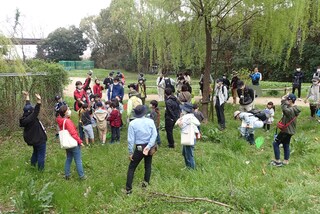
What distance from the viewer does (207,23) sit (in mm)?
10258

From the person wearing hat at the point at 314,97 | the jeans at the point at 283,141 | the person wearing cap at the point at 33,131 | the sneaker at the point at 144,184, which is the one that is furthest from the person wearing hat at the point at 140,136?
the person wearing hat at the point at 314,97

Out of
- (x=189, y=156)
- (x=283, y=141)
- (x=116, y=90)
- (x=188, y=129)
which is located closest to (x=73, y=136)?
(x=188, y=129)

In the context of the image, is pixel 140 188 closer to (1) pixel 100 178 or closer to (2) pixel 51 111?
(1) pixel 100 178

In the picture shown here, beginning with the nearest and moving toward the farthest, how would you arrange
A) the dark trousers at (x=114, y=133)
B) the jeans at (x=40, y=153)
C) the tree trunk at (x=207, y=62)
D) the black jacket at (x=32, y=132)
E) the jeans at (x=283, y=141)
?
1. the black jacket at (x=32, y=132)
2. the jeans at (x=40, y=153)
3. the jeans at (x=283, y=141)
4. the dark trousers at (x=114, y=133)
5. the tree trunk at (x=207, y=62)

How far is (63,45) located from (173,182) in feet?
150

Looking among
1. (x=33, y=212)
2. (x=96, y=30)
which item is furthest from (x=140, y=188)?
(x=96, y=30)

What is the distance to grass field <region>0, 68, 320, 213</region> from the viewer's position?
16.6 ft

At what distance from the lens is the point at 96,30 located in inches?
1879

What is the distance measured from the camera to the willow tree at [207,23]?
392 inches

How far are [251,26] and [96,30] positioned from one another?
39.7 meters

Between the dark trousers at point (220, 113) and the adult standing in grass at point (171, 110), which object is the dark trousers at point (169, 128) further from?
the dark trousers at point (220, 113)

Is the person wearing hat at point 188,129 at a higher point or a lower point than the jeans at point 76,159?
higher

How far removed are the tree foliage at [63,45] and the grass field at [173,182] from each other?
40983 mm

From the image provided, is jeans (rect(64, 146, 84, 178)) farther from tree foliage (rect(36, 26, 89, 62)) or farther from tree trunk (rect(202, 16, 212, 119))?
tree foliage (rect(36, 26, 89, 62))
